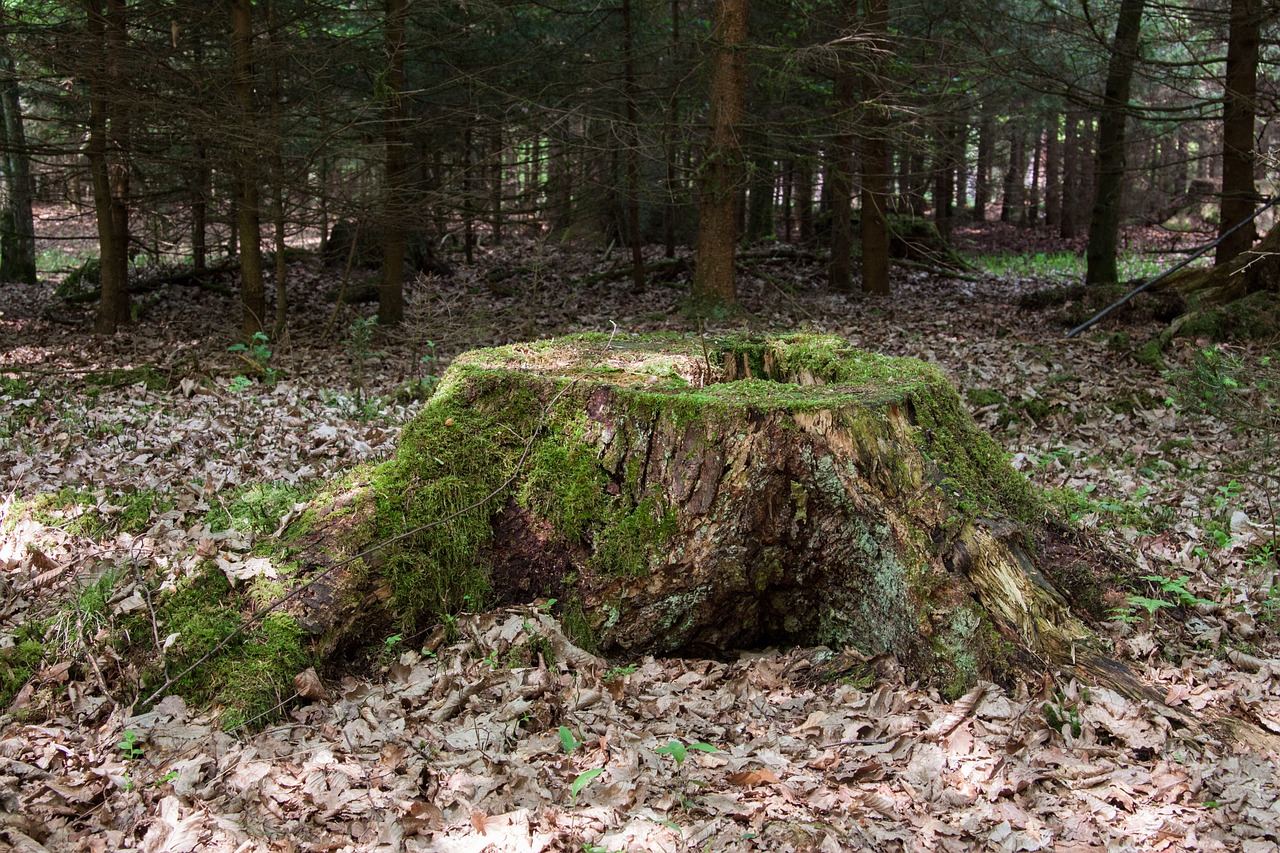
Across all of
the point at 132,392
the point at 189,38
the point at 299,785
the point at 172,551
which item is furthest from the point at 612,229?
the point at 299,785

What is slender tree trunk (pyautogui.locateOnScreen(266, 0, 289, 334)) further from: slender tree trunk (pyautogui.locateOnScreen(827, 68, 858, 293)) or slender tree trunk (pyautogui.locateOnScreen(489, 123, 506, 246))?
slender tree trunk (pyautogui.locateOnScreen(827, 68, 858, 293))

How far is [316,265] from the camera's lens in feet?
58.6

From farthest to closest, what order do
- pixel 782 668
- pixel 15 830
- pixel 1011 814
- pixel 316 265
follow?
pixel 316 265 → pixel 782 668 → pixel 1011 814 → pixel 15 830

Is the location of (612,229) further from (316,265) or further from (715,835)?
(715,835)

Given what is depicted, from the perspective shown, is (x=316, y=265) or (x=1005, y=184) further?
(x=1005, y=184)

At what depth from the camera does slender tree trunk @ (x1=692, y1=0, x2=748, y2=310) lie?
10.1 m

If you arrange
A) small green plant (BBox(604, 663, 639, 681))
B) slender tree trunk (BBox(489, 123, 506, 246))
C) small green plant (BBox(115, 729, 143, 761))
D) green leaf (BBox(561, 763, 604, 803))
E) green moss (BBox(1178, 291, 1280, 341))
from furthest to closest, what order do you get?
slender tree trunk (BBox(489, 123, 506, 246)) < green moss (BBox(1178, 291, 1280, 341)) < small green plant (BBox(604, 663, 639, 681)) < small green plant (BBox(115, 729, 143, 761)) < green leaf (BBox(561, 763, 604, 803))

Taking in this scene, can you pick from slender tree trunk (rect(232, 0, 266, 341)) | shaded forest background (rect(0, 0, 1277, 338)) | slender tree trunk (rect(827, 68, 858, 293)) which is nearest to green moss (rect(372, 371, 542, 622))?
shaded forest background (rect(0, 0, 1277, 338))

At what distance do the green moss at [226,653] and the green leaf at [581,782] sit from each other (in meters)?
1.25

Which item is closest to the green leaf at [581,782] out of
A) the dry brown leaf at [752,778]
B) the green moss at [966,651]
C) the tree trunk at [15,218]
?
the dry brown leaf at [752,778]

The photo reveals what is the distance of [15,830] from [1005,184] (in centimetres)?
3452

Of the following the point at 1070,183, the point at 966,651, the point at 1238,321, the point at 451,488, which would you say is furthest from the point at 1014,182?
the point at 451,488

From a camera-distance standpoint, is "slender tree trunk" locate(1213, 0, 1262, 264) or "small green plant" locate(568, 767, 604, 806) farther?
"slender tree trunk" locate(1213, 0, 1262, 264)

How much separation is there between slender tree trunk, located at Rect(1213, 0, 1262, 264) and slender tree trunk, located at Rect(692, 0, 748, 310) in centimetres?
538
